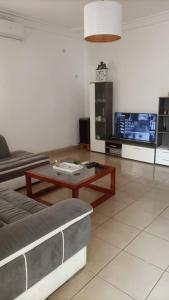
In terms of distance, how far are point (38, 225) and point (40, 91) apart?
390cm

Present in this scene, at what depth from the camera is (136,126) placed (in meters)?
4.76

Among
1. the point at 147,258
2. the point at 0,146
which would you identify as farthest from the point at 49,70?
the point at 147,258

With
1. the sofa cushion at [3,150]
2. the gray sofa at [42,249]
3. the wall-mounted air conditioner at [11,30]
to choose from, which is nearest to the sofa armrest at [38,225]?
the gray sofa at [42,249]

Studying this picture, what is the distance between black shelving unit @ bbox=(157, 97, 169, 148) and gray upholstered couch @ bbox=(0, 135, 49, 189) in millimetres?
2282

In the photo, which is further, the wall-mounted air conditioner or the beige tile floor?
the wall-mounted air conditioner

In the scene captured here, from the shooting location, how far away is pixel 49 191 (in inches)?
130

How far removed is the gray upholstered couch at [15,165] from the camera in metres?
3.06

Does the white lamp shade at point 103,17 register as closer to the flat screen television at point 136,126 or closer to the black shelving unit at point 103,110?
the flat screen television at point 136,126

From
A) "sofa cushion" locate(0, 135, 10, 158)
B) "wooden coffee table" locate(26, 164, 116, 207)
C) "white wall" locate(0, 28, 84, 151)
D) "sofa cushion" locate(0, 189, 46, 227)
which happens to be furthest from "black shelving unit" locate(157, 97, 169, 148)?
"sofa cushion" locate(0, 189, 46, 227)

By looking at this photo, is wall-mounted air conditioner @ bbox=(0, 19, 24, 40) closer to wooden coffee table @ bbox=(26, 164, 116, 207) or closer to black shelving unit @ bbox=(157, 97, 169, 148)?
wooden coffee table @ bbox=(26, 164, 116, 207)

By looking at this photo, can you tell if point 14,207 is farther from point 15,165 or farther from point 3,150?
point 3,150

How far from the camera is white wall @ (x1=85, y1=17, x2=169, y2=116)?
4.41 meters

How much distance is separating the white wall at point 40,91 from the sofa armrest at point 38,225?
3.14 meters

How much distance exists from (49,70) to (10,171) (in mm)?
2758
